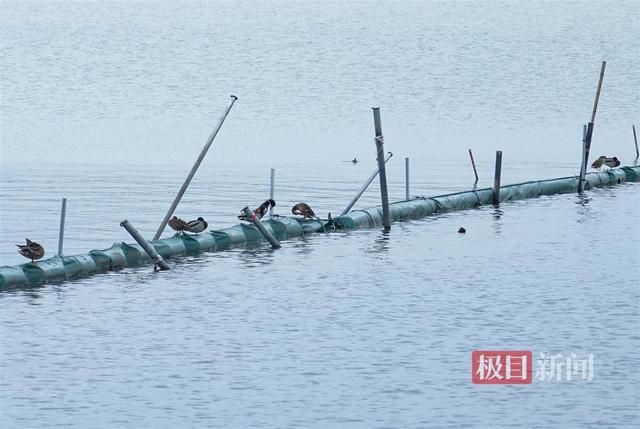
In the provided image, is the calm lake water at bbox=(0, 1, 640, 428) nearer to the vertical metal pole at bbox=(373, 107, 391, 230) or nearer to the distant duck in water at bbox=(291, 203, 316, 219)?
the vertical metal pole at bbox=(373, 107, 391, 230)

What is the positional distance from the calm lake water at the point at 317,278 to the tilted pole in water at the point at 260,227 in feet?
1.00

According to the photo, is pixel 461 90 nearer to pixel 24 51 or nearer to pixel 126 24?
pixel 24 51

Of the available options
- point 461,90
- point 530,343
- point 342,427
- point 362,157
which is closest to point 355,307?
point 530,343

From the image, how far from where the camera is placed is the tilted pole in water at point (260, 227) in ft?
110

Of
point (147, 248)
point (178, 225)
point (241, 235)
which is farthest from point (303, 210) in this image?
point (147, 248)

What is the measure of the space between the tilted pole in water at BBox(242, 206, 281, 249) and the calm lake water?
1.00 feet

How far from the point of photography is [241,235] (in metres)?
34.8

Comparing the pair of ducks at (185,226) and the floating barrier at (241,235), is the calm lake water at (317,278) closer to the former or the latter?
the floating barrier at (241,235)

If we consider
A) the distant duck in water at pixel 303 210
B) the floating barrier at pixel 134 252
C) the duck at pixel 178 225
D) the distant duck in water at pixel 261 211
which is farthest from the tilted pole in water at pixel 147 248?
the distant duck in water at pixel 303 210

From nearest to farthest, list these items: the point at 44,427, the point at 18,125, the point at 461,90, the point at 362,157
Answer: the point at 44,427, the point at 362,157, the point at 18,125, the point at 461,90

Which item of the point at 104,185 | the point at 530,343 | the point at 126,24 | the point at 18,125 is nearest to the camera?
the point at 530,343

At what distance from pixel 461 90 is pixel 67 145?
4307cm

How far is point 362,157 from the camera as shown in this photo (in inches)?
2768

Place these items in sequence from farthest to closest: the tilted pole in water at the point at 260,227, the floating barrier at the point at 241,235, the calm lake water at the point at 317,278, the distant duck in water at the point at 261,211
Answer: the distant duck in water at the point at 261,211
the tilted pole in water at the point at 260,227
the floating barrier at the point at 241,235
the calm lake water at the point at 317,278
